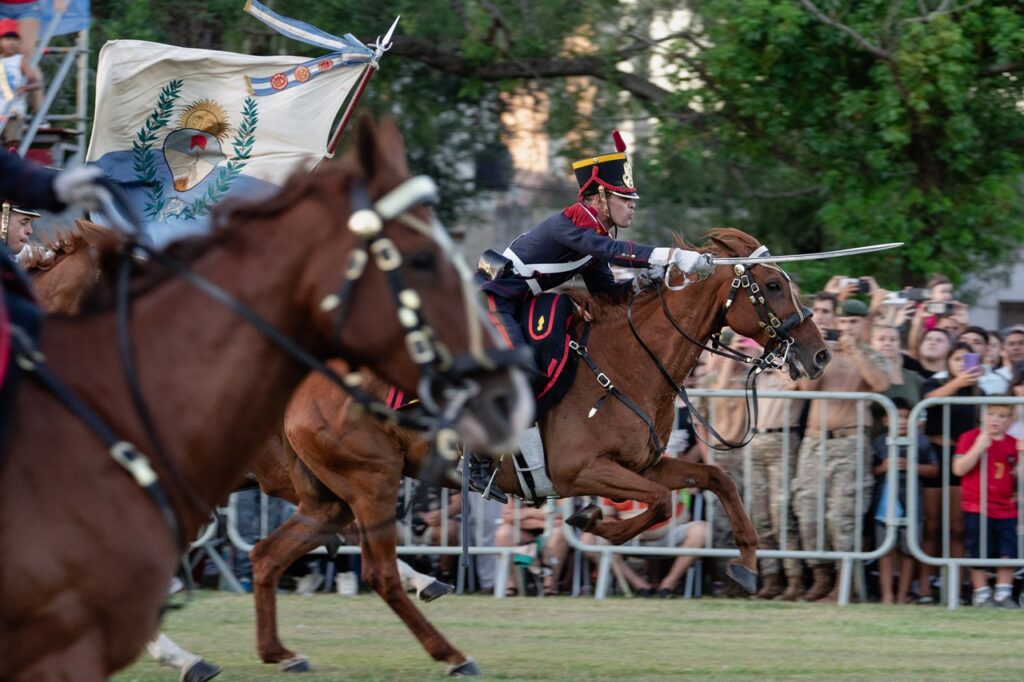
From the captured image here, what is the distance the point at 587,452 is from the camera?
28.4 ft

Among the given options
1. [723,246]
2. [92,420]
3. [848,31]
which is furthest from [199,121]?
[848,31]

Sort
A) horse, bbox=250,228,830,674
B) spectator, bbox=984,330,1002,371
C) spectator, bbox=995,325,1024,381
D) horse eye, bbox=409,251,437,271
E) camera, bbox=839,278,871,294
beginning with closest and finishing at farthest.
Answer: horse eye, bbox=409,251,437,271 < horse, bbox=250,228,830,674 < spectator, bbox=995,325,1024,381 < spectator, bbox=984,330,1002,371 < camera, bbox=839,278,871,294

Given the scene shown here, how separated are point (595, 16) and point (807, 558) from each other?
999 centimetres

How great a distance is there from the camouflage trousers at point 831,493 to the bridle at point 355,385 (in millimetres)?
7735

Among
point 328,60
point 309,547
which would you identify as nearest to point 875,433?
point 309,547

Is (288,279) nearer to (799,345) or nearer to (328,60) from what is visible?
(328,60)

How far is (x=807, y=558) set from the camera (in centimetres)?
1134

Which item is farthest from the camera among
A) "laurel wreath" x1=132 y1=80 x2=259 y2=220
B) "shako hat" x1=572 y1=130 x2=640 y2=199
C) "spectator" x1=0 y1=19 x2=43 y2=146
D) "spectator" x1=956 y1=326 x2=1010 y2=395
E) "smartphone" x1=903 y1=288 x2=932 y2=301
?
"smartphone" x1=903 y1=288 x2=932 y2=301

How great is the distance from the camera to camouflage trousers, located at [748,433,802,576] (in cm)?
1149

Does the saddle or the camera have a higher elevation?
the camera

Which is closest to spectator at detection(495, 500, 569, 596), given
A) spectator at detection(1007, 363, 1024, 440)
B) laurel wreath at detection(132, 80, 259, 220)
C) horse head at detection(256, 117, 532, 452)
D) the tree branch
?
spectator at detection(1007, 363, 1024, 440)

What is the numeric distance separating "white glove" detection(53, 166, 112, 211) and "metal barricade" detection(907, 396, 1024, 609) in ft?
26.5

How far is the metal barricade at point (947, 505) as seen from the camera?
10961 millimetres

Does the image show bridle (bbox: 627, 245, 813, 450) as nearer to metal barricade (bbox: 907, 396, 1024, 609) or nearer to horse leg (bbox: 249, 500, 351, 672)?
horse leg (bbox: 249, 500, 351, 672)
